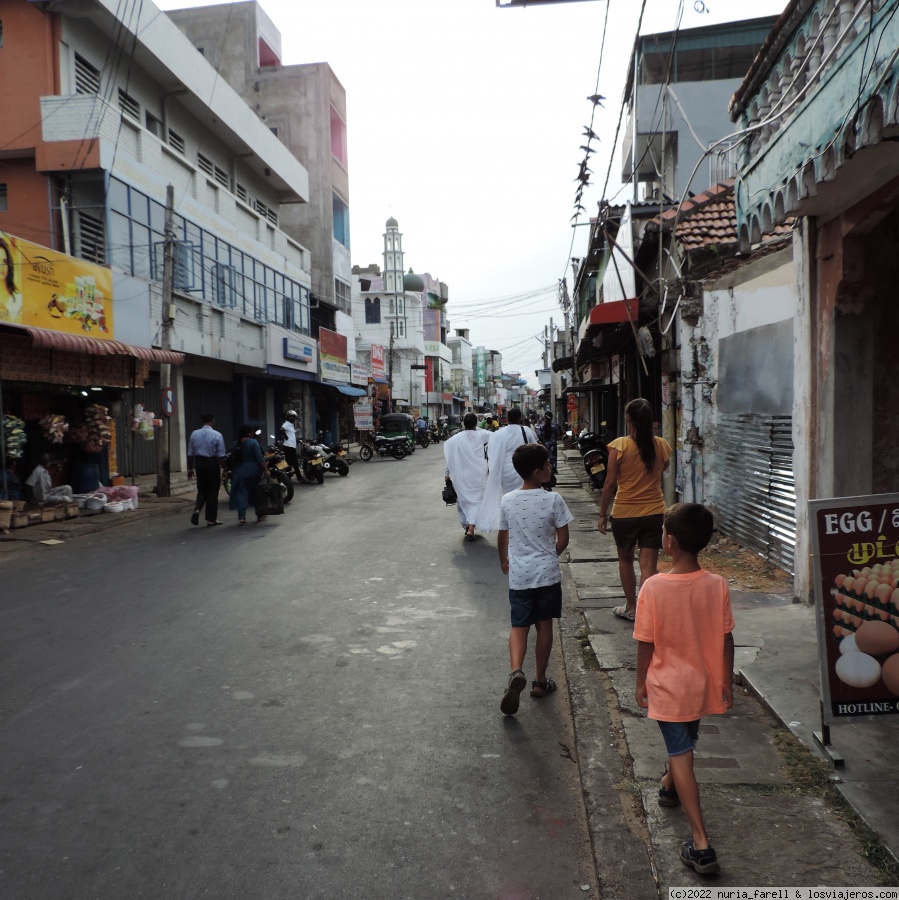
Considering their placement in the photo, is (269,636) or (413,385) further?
(413,385)

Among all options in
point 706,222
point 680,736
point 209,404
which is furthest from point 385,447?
point 680,736

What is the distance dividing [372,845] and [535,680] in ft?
6.33

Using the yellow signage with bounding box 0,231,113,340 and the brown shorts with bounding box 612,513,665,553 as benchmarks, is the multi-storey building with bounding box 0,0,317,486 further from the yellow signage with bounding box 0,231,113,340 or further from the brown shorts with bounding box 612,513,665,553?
the brown shorts with bounding box 612,513,665,553

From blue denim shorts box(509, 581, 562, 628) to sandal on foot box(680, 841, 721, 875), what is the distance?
1.83 meters

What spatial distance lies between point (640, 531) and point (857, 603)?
106 inches

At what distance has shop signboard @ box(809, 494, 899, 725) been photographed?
3.36 metres

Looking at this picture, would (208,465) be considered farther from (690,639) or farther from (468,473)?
(690,639)

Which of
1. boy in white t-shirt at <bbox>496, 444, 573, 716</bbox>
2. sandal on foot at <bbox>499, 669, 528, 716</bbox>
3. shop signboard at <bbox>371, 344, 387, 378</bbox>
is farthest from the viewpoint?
shop signboard at <bbox>371, 344, 387, 378</bbox>

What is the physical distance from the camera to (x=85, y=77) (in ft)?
57.0

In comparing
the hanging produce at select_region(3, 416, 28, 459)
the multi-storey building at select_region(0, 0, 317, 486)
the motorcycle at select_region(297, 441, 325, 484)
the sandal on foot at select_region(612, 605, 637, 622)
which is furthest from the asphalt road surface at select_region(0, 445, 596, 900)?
the motorcycle at select_region(297, 441, 325, 484)

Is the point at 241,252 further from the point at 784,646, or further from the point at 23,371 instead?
the point at 784,646

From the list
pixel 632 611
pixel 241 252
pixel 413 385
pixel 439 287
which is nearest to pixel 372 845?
pixel 632 611

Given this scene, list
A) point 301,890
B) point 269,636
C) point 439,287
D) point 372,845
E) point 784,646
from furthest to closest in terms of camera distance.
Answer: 1. point 439,287
2. point 269,636
3. point 784,646
4. point 372,845
5. point 301,890

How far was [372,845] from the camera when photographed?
121 inches
